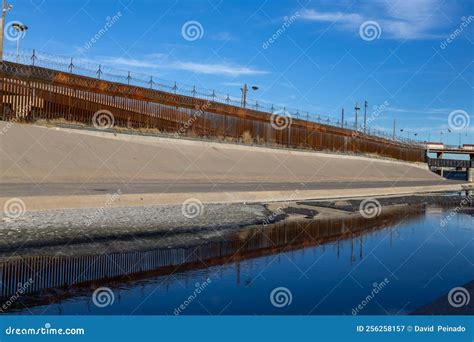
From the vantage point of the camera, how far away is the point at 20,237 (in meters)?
12.2

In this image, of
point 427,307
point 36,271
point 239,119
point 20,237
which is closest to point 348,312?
point 427,307

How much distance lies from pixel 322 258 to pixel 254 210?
7796mm

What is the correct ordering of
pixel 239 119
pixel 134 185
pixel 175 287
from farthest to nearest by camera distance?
pixel 239 119
pixel 134 185
pixel 175 287

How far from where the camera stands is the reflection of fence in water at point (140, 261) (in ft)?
30.9

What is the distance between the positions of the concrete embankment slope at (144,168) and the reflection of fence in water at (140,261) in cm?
573

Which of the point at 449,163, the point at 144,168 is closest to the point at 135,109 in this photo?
the point at 144,168

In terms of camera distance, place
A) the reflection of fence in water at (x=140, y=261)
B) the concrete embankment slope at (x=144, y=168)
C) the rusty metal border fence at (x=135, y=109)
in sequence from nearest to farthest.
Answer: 1. the reflection of fence in water at (x=140, y=261)
2. the concrete embankment slope at (x=144, y=168)
3. the rusty metal border fence at (x=135, y=109)

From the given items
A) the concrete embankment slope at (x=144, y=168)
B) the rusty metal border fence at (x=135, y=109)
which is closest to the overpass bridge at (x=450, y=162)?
the rusty metal border fence at (x=135, y=109)

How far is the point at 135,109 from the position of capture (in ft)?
125

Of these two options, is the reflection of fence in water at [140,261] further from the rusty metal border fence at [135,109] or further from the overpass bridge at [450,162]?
the overpass bridge at [450,162]

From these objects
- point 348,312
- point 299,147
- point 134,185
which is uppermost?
point 299,147

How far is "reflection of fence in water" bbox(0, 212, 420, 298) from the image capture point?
9406 mm

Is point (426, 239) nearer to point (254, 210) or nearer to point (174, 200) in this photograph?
point (254, 210)

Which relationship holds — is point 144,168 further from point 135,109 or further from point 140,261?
point 140,261
